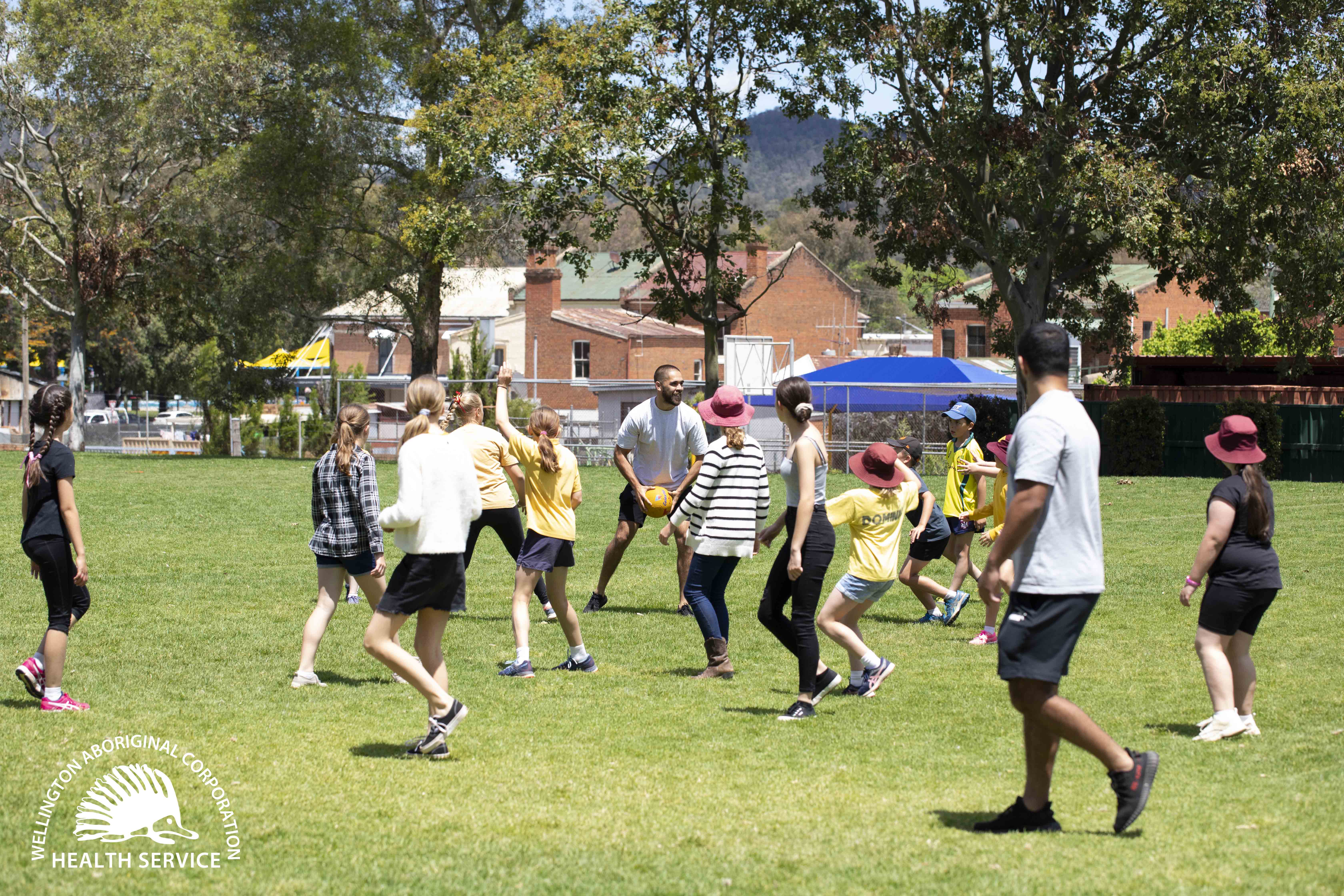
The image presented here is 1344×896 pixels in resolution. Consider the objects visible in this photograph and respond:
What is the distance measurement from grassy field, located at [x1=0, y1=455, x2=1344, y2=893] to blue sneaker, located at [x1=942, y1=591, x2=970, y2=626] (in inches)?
5.3

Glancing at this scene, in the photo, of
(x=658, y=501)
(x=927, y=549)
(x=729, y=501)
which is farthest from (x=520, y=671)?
(x=927, y=549)

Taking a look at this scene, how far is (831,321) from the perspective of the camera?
239 feet

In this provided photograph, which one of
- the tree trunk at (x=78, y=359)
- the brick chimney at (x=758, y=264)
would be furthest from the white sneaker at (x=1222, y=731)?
the brick chimney at (x=758, y=264)

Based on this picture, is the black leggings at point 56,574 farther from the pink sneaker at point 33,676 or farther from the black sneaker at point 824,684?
the black sneaker at point 824,684

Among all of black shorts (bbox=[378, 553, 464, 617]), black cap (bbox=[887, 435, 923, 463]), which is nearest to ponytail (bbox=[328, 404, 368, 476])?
black shorts (bbox=[378, 553, 464, 617])

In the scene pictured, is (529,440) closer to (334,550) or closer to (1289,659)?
(334,550)

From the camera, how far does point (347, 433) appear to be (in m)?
7.99

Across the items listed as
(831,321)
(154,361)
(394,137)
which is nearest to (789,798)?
(394,137)

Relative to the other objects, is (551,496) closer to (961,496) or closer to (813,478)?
(813,478)

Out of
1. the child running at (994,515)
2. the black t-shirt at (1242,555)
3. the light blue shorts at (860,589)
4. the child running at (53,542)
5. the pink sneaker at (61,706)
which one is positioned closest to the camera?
the black t-shirt at (1242,555)

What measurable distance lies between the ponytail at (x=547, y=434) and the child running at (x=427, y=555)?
2.06 m

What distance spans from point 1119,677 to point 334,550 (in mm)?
4961

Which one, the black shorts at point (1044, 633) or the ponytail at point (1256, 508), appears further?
the ponytail at point (1256, 508)

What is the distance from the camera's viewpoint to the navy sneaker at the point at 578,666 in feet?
28.1
